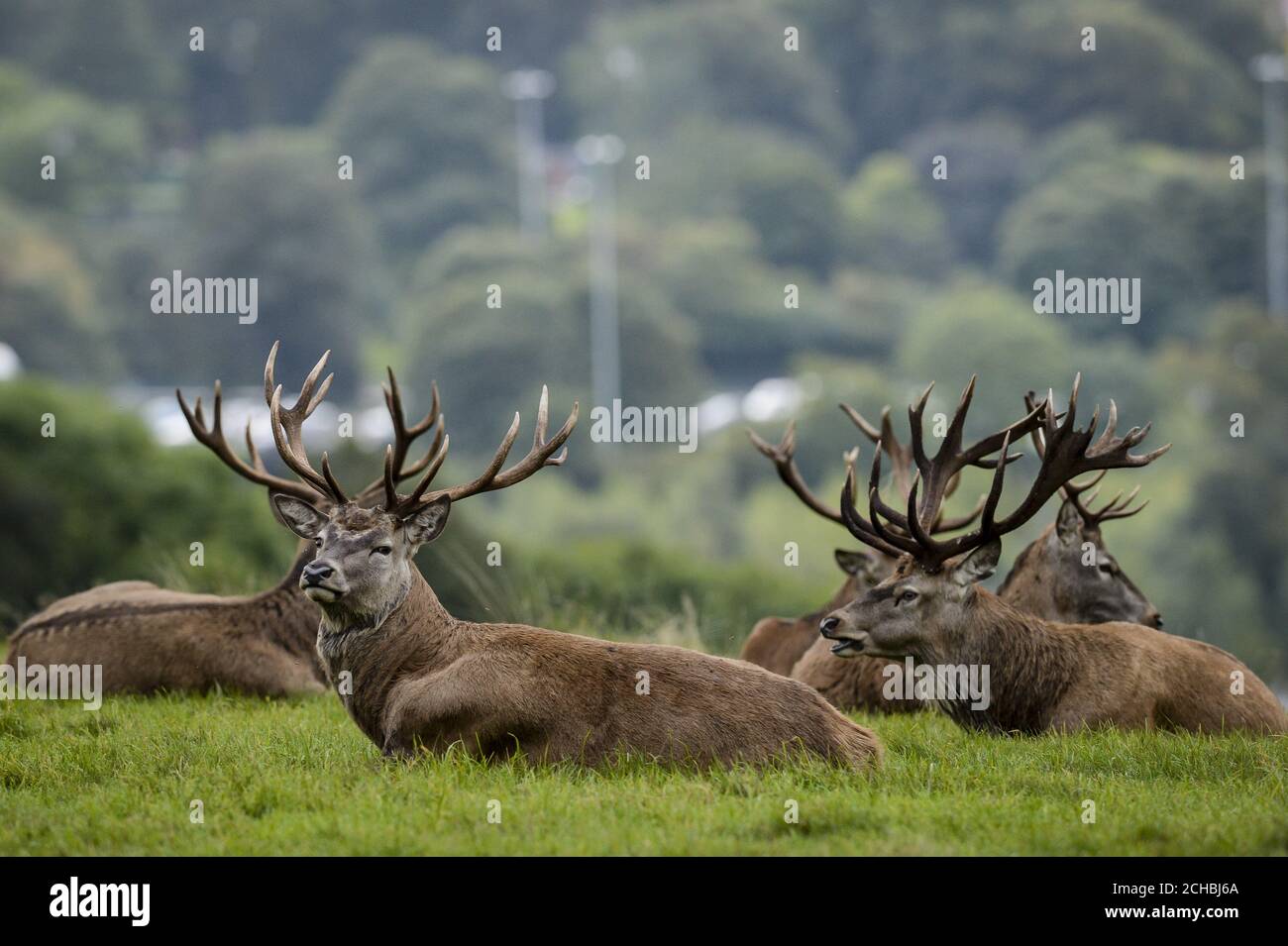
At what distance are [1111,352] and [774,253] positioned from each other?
2140 centimetres

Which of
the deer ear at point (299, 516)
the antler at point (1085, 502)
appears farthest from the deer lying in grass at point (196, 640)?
the antler at point (1085, 502)

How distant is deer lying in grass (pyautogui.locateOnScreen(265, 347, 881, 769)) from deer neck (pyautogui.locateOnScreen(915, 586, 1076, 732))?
1.32 m

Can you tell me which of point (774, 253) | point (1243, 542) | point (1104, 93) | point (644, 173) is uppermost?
point (1104, 93)

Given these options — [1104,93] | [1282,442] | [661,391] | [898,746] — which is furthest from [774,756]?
[1104,93]

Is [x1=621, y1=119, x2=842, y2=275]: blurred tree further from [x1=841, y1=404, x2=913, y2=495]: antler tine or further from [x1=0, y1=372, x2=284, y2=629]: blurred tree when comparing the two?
[x1=841, y1=404, x2=913, y2=495]: antler tine

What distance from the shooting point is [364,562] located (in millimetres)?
8922

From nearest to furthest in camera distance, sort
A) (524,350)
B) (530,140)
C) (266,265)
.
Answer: (524,350) → (266,265) → (530,140)

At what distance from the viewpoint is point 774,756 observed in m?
8.35

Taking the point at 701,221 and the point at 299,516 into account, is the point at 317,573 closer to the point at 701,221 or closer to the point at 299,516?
the point at 299,516

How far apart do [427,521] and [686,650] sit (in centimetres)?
131

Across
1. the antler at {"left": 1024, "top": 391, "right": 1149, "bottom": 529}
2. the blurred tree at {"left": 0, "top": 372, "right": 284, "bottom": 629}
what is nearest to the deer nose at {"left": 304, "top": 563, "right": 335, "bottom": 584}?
the antler at {"left": 1024, "top": 391, "right": 1149, "bottom": 529}

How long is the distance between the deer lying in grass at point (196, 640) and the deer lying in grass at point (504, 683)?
6.30 ft

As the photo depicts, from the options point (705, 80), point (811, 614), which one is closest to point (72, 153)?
point (705, 80)
